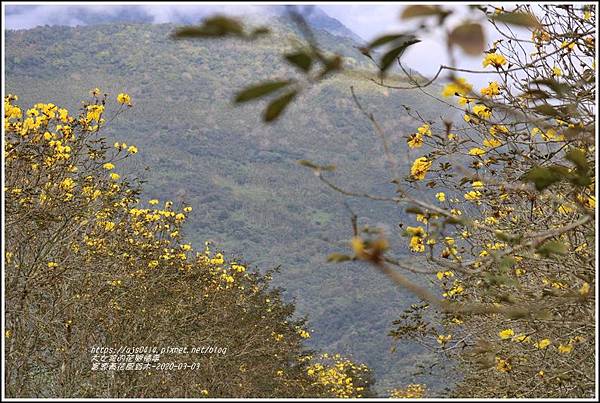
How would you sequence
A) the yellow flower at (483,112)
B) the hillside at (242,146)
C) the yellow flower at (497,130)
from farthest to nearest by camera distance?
1. the hillside at (242,146)
2. the yellow flower at (483,112)
3. the yellow flower at (497,130)

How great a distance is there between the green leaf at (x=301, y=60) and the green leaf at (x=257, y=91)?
0.04m

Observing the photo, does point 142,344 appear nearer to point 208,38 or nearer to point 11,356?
point 11,356

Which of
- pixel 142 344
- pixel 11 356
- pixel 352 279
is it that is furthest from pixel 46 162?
pixel 352 279

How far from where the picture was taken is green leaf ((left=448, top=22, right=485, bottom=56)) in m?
0.83

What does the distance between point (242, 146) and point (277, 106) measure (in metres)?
98.1

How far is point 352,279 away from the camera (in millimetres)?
72750

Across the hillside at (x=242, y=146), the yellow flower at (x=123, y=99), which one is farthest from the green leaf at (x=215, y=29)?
the hillside at (x=242, y=146)

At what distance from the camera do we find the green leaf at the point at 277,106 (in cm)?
75

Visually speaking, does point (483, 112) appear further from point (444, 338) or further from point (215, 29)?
point (215, 29)

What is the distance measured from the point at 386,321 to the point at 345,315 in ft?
13.8

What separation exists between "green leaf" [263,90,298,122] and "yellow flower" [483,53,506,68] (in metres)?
1.76

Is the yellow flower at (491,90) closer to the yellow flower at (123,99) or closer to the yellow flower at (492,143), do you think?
the yellow flower at (492,143)

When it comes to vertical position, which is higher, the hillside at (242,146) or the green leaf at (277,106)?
the green leaf at (277,106)

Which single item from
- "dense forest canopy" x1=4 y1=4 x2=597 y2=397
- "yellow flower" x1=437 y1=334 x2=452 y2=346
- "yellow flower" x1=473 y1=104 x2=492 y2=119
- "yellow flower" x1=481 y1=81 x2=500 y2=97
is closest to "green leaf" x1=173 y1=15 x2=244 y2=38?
"dense forest canopy" x1=4 y1=4 x2=597 y2=397
